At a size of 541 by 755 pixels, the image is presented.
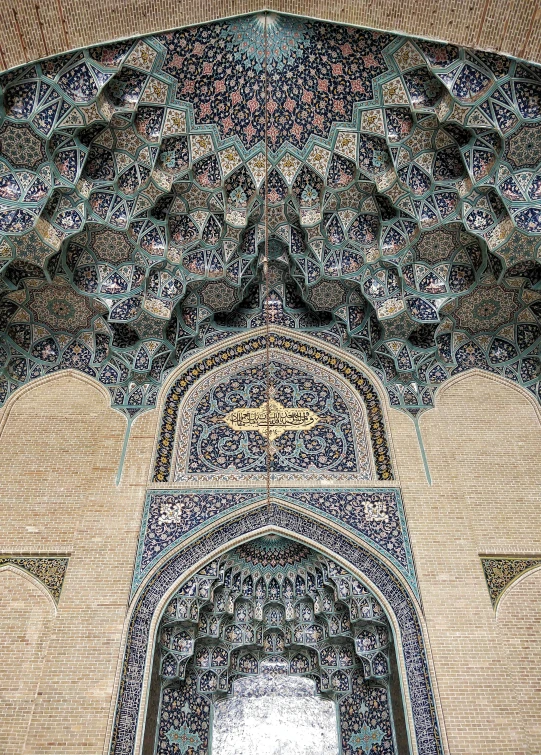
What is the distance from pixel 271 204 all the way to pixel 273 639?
14.0 ft

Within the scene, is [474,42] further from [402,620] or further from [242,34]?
[402,620]

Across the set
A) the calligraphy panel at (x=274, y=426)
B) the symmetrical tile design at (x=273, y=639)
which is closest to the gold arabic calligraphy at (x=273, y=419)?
the calligraphy panel at (x=274, y=426)

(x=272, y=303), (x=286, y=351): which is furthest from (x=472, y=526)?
(x=272, y=303)

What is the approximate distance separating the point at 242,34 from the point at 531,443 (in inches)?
187

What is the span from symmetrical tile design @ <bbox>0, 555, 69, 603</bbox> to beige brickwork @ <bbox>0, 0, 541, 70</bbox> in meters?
4.01

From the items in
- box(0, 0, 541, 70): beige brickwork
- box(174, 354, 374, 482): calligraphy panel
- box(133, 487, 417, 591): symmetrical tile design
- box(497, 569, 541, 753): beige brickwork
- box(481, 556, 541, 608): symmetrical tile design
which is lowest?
box(497, 569, 541, 753): beige brickwork

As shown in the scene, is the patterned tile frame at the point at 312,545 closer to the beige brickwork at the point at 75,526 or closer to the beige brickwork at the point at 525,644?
the beige brickwork at the point at 75,526

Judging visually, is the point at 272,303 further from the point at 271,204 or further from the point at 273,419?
the point at 273,419

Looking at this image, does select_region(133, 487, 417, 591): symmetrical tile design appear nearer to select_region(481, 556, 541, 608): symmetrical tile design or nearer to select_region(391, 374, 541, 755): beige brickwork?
→ select_region(391, 374, 541, 755): beige brickwork

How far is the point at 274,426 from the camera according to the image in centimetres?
729

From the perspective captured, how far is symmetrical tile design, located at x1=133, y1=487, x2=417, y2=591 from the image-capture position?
245 inches

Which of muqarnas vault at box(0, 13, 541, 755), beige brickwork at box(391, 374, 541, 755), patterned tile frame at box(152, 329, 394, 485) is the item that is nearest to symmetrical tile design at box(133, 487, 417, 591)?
muqarnas vault at box(0, 13, 541, 755)

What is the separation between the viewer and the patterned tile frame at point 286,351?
6910mm

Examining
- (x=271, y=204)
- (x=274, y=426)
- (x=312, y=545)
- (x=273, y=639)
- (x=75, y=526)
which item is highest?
(x=271, y=204)
